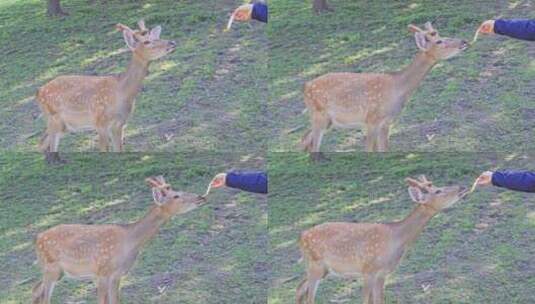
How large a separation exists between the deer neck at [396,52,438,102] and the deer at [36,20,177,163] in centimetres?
106

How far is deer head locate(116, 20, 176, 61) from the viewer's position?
644 centimetres

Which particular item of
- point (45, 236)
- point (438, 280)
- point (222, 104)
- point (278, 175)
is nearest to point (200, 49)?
point (222, 104)

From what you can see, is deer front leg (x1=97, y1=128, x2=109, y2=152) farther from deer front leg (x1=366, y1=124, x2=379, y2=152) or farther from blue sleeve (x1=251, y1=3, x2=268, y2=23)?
deer front leg (x1=366, y1=124, x2=379, y2=152)

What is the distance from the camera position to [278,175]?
6332 millimetres

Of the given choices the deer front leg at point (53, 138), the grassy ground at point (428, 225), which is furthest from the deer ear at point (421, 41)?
the deer front leg at point (53, 138)

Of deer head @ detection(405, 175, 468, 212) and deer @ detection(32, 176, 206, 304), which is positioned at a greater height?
deer head @ detection(405, 175, 468, 212)

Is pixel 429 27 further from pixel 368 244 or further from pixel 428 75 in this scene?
pixel 368 244

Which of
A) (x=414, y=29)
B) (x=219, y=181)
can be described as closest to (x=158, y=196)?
(x=219, y=181)

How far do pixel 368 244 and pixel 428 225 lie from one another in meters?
0.28

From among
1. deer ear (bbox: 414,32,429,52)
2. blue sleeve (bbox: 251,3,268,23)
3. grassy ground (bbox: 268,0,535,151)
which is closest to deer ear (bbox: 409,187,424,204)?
grassy ground (bbox: 268,0,535,151)

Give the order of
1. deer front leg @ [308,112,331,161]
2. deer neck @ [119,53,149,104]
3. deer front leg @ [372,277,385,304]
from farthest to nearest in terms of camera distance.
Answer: deer neck @ [119,53,149,104] → deer front leg @ [308,112,331,161] → deer front leg @ [372,277,385,304]

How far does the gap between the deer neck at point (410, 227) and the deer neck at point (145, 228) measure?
1035mm

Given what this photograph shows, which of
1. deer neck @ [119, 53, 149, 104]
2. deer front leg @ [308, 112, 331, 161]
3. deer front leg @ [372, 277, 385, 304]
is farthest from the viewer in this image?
deer neck @ [119, 53, 149, 104]

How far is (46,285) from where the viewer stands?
6.30m
